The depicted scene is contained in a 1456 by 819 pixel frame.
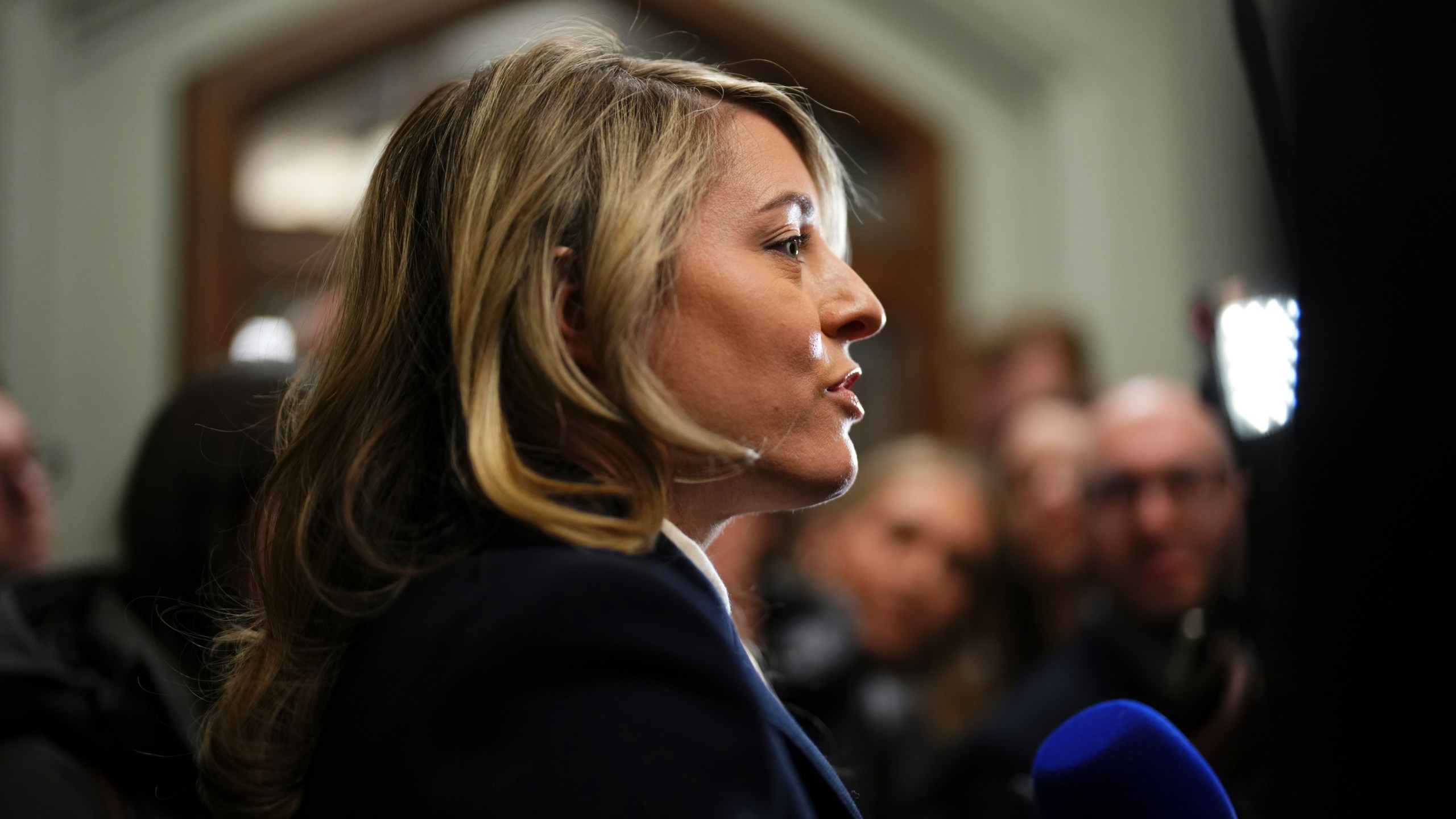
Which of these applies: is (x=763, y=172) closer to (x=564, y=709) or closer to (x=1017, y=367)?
(x=564, y=709)

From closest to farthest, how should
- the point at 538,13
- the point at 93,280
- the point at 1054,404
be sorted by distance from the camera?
1. the point at 1054,404
2. the point at 93,280
3. the point at 538,13

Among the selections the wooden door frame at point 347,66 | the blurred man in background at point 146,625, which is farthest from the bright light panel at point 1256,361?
the wooden door frame at point 347,66

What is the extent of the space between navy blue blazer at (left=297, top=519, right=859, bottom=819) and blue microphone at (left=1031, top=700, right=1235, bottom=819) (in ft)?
0.73

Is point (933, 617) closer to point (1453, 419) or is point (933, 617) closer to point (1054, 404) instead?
point (1054, 404)

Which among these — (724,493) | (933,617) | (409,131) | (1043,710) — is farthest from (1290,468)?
(933,617)

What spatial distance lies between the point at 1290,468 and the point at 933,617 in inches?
89.7

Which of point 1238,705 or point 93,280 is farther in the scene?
point 93,280

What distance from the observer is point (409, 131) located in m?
1.10

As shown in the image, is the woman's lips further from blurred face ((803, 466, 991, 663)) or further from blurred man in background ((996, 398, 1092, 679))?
blurred face ((803, 466, 991, 663))

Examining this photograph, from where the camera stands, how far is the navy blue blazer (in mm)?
779

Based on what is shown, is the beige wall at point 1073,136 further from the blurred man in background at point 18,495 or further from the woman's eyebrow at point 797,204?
the woman's eyebrow at point 797,204

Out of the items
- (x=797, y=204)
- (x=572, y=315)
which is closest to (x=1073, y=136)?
(x=797, y=204)

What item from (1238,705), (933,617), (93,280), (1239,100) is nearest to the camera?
(1238,705)

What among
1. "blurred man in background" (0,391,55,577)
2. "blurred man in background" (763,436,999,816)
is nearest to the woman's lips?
"blurred man in background" (0,391,55,577)
